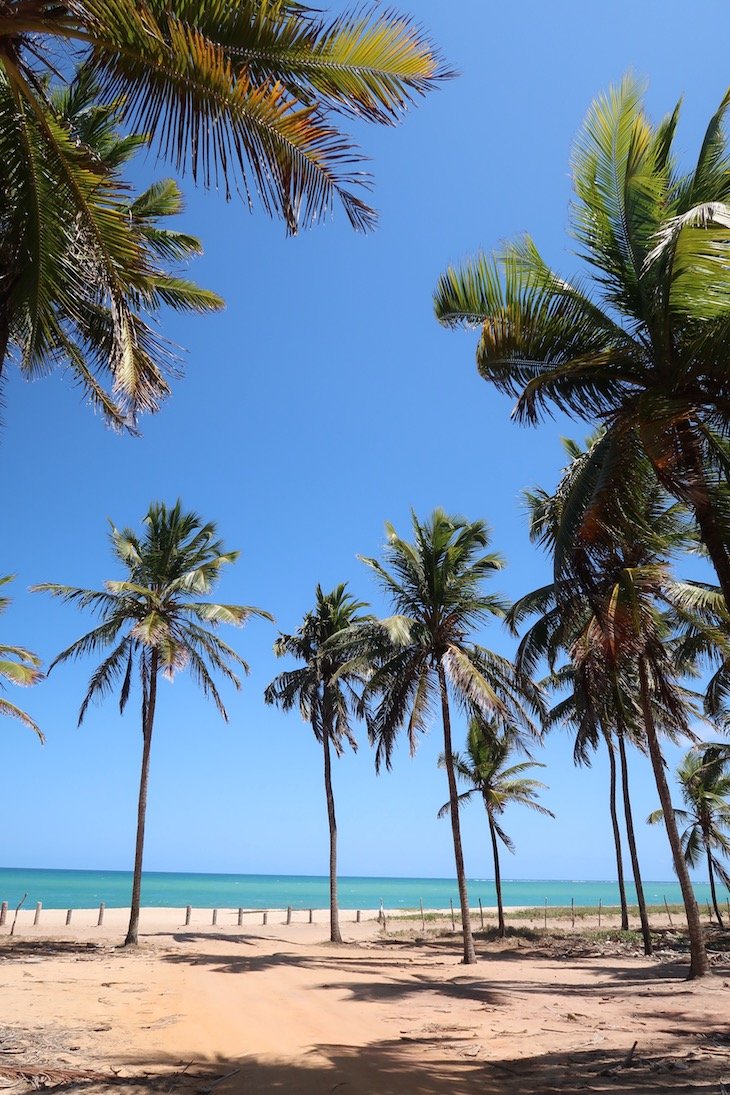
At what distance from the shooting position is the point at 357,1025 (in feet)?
28.8

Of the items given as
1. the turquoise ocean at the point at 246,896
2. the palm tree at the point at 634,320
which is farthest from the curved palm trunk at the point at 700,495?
the turquoise ocean at the point at 246,896

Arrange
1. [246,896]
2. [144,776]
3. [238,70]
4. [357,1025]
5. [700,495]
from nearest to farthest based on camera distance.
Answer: [238,70], [700,495], [357,1025], [144,776], [246,896]

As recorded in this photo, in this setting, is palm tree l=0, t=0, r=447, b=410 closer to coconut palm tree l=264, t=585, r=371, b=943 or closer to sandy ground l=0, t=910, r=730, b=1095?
sandy ground l=0, t=910, r=730, b=1095

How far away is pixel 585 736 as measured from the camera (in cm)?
2480

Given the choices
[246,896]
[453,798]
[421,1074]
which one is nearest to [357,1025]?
[421,1074]

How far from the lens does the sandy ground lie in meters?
5.93

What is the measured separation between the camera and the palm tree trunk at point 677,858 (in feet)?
42.3

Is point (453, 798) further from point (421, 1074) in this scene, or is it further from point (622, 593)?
point (421, 1074)

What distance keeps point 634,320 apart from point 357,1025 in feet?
28.8

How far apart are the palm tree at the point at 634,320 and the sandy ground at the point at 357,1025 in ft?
15.7

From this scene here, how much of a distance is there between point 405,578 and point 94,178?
14.4 meters

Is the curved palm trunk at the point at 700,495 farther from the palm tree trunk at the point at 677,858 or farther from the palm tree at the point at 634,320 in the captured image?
the palm tree trunk at the point at 677,858

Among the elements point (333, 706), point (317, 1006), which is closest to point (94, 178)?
point (317, 1006)

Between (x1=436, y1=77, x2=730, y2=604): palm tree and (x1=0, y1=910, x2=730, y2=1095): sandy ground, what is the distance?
4.79 meters
